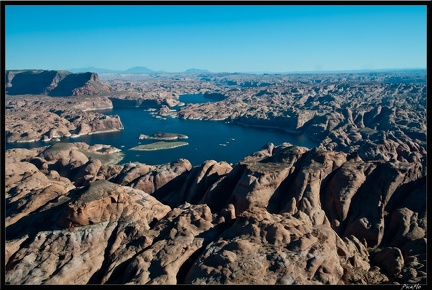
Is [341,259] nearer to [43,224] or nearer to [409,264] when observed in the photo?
[409,264]

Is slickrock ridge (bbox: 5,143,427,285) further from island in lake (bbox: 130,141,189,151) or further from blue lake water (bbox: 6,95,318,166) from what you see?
island in lake (bbox: 130,141,189,151)

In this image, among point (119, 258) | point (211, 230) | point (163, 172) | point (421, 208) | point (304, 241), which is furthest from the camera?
point (163, 172)

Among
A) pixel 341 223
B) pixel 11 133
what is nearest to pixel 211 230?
pixel 341 223

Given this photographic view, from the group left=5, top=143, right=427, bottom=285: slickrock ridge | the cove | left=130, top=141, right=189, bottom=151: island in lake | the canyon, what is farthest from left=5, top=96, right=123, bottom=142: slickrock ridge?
left=5, top=143, right=427, bottom=285: slickrock ridge

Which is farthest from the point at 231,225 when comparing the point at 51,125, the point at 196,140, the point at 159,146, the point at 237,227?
the point at 51,125

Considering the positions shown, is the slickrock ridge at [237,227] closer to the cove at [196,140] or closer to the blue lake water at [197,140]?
the cove at [196,140]

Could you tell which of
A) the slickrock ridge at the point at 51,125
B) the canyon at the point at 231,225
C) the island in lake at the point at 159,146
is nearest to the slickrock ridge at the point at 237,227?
the canyon at the point at 231,225

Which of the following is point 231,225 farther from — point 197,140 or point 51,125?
point 51,125

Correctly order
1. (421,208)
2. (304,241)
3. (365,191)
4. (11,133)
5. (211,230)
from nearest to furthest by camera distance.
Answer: (304,241) < (211,230) < (421,208) < (365,191) < (11,133)
